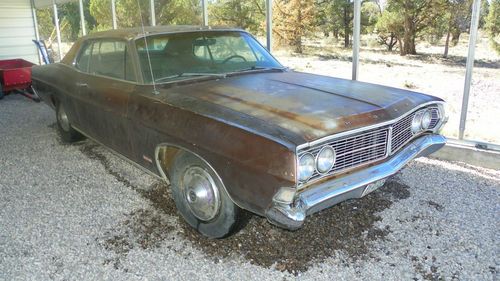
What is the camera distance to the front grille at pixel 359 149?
2.70 meters

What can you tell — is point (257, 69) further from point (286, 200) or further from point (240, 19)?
point (240, 19)

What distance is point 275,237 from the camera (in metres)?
3.25

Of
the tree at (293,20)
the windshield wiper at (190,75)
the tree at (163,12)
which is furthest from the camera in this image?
the tree at (163,12)

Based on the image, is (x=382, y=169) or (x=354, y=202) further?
(x=354, y=202)

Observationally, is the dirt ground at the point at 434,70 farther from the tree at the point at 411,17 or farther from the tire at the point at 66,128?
the tire at the point at 66,128

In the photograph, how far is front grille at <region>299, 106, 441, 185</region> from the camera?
8.77ft

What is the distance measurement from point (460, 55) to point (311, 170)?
13.4 ft

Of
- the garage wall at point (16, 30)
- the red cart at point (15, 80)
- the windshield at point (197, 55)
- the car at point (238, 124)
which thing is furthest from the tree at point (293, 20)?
the garage wall at point (16, 30)

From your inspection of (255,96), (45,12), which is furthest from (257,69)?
(45,12)

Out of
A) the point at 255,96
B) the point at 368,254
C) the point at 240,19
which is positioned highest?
the point at 240,19

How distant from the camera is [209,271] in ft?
9.30

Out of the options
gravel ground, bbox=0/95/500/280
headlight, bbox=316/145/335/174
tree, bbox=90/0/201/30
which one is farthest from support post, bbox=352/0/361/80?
tree, bbox=90/0/201/30

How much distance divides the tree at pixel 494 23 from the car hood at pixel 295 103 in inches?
85.1

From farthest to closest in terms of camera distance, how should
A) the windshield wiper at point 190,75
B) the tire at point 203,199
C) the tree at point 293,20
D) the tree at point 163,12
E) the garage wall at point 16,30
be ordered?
the garage wall at point 16,30 → the tree at point 163,12 → the tree at point 293,20 → the windshield wiper at point 190,75 → the tire at point 203,199
